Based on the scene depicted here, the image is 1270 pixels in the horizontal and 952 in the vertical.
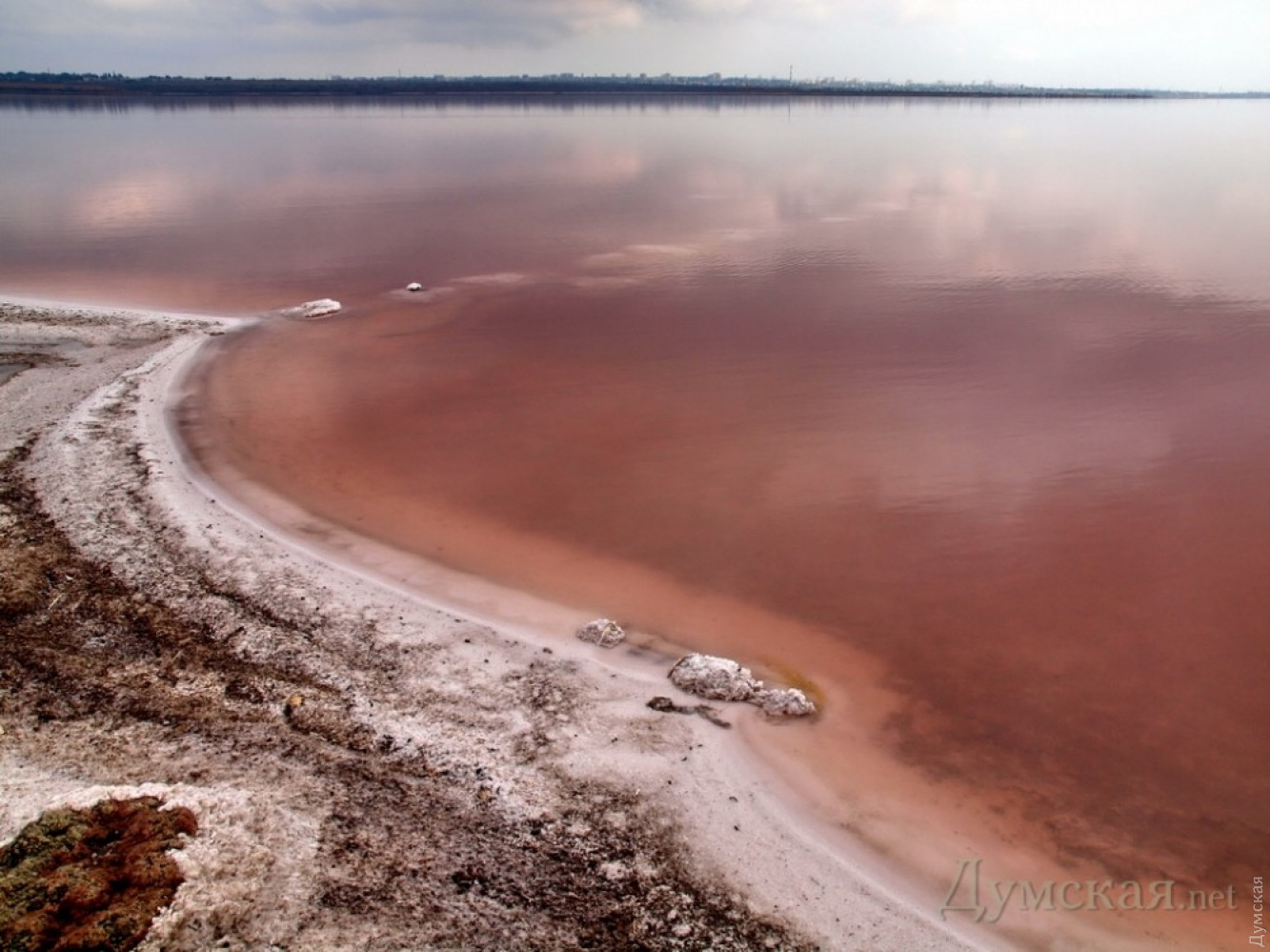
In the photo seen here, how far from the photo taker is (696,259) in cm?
2658

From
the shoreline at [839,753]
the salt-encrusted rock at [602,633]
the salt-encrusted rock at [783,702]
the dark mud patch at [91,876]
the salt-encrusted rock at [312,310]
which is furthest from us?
the salt-encrusted rock at [312,310]

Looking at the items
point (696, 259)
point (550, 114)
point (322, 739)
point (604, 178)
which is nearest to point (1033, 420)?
point (322, 739)

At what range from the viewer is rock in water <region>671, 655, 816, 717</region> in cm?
784

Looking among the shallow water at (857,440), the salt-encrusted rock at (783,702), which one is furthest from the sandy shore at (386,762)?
the shallow water at (857,440)

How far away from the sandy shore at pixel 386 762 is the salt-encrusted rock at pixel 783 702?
28cm

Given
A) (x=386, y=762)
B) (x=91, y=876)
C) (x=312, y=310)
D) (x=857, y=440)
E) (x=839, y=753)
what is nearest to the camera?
(x=91, y=876)

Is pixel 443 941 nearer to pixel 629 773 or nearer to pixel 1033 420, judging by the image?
pixel 629 773

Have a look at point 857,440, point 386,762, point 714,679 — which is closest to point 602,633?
point 714,679

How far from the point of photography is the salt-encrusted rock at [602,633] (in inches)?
344

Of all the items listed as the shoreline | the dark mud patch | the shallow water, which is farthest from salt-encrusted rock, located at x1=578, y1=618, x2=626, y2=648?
the dark mud patch

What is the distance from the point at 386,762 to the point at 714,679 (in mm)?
3087

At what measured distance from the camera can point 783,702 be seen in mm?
7852

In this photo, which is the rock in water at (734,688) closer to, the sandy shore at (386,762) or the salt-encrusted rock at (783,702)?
the salt-encrusted rock at (783,702)

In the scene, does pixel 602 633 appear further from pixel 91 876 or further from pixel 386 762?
pixel 91 876
